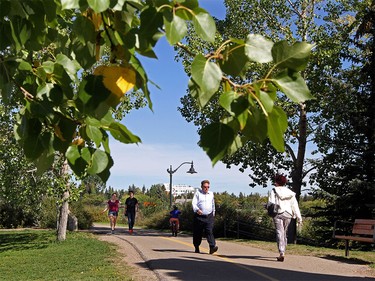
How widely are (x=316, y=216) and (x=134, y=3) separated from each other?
20.7 m

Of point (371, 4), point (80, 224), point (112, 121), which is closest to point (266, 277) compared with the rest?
point (112, 121)

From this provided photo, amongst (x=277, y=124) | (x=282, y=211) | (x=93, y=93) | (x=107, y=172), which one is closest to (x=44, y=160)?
(x=107, y=172)

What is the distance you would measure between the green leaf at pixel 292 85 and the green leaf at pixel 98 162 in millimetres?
733

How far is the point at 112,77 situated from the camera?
1.61m

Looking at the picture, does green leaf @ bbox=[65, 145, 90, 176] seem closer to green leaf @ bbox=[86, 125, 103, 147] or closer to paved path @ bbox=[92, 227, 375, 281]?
green leaf @ bbox=[86, 125, 103, 147]

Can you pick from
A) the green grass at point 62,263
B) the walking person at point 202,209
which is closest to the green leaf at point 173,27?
the green grass at point 62,263

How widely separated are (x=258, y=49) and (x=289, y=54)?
9 centimetres

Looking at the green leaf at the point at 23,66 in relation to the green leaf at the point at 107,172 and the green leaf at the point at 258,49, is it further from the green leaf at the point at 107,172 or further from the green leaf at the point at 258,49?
the green leaf at the point at 258,49

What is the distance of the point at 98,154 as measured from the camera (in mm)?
1861

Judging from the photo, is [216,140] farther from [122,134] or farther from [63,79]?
[63,79]

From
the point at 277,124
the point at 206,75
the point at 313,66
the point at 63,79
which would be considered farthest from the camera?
the point at 313,66

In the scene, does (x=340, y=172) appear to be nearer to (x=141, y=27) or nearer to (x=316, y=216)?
(x=316, y=216)

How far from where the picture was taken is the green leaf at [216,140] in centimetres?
145

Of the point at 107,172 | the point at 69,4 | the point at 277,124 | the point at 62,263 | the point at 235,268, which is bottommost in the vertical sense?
the point at 62,263
